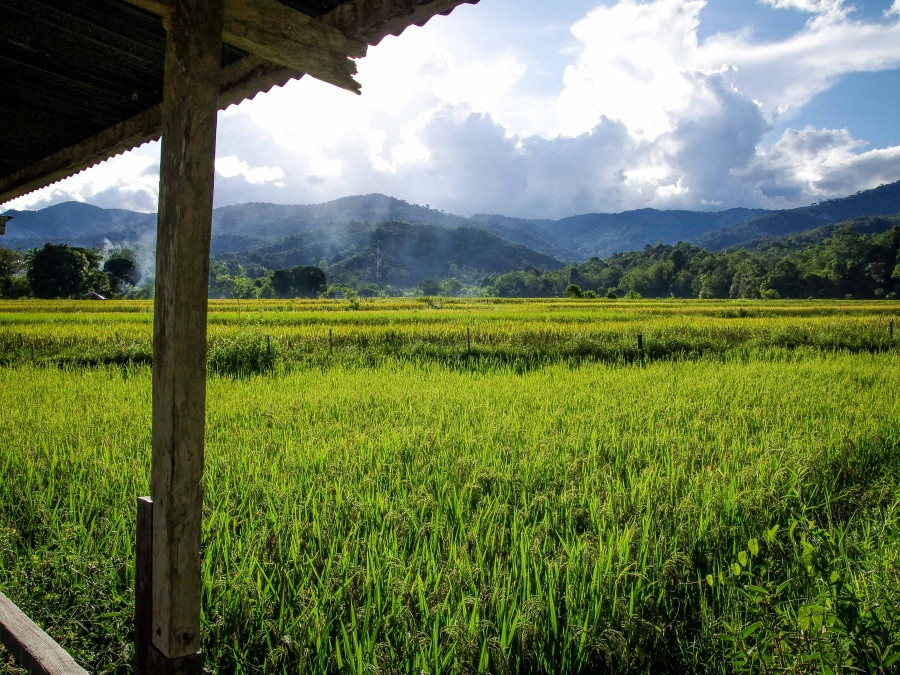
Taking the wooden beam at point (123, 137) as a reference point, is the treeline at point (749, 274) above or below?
above

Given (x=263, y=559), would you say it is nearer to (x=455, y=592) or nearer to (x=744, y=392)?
(x=455, y=592)

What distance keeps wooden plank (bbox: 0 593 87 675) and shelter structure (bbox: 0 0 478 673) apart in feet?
0.11

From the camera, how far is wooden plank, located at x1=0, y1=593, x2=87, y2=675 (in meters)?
1.73

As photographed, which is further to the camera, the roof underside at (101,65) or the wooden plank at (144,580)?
the roof underside at (101,65)

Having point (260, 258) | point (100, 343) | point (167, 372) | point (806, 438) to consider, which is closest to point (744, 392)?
point (806, 438)

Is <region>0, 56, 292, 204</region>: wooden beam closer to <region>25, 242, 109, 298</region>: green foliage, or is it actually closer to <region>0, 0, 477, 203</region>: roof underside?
<region>0, 0, 477, 203</region>: roof underside

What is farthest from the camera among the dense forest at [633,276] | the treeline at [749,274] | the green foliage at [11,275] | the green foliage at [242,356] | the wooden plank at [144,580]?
the treeline at [749,274]

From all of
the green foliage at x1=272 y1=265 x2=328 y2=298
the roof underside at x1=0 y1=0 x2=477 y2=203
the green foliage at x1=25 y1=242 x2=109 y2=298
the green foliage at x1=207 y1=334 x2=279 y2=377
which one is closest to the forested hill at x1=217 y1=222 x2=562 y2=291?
the green foliage at x1=272 y1=265 x2=328 y2=298

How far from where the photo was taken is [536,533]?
3.04 m

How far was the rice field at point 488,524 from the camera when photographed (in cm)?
218

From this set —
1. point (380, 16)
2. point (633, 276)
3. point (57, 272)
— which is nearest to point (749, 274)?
point (633, 276)

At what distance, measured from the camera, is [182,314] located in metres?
1.56

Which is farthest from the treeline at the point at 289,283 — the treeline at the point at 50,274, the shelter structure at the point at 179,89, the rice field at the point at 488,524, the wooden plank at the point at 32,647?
the wooden plank at the point at 32,647

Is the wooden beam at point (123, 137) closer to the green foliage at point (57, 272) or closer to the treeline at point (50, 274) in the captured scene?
the treeline at point (50, 274)
